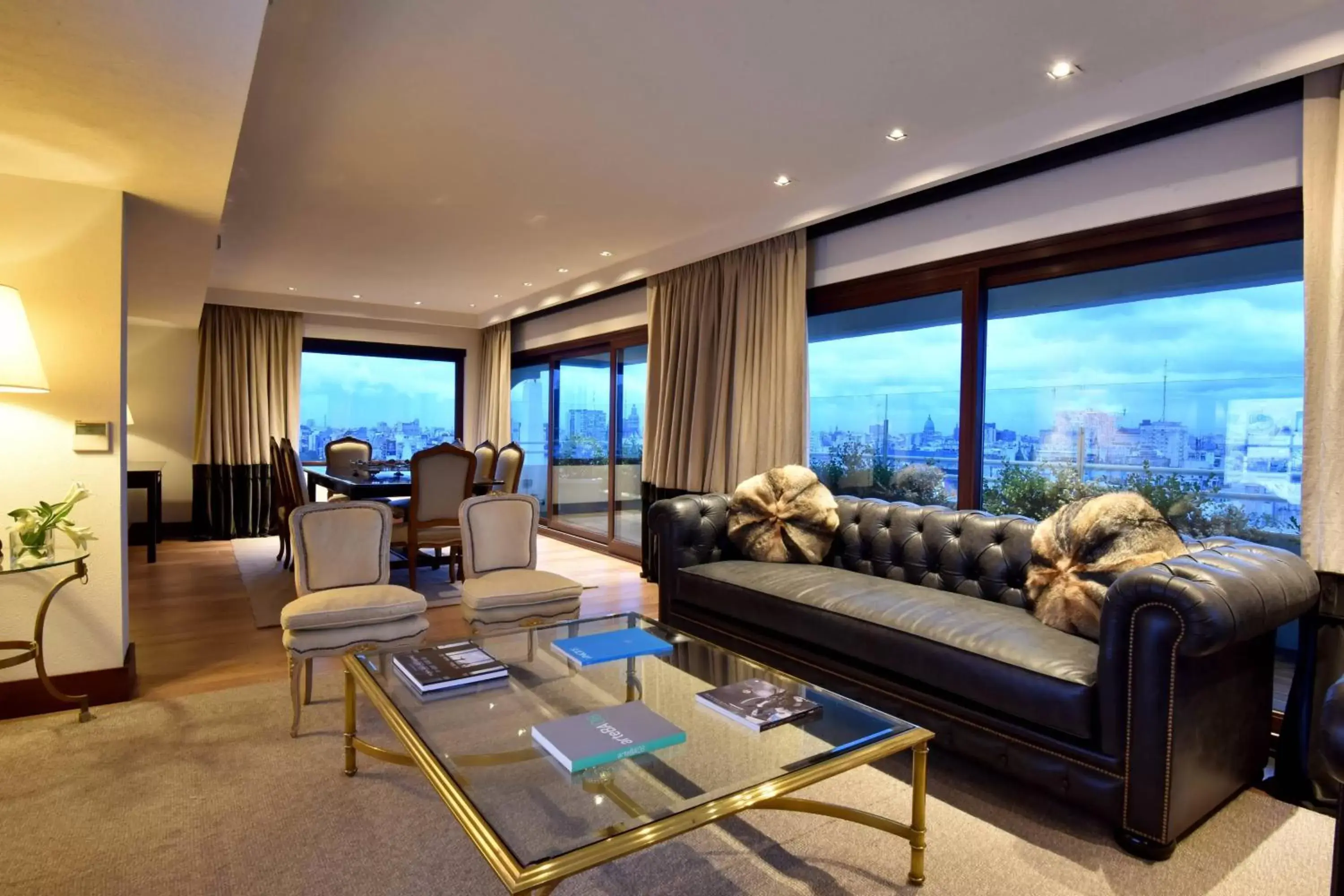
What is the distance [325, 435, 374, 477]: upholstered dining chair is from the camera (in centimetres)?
660

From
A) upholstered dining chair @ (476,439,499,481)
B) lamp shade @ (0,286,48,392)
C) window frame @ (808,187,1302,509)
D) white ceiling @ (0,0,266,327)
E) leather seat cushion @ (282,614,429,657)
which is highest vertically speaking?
white ceiling @ (0,0,266,327)

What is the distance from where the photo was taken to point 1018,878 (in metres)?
1.83

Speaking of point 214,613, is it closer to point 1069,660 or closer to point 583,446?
point 583,446

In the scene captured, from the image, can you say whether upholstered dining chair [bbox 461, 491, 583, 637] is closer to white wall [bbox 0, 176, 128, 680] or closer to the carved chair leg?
the carved chair leg

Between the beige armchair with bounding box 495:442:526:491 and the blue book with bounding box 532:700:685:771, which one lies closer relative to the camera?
the blue book with bounding box 532:700:685:771

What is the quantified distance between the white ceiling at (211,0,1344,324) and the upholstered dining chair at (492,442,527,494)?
6.30ft

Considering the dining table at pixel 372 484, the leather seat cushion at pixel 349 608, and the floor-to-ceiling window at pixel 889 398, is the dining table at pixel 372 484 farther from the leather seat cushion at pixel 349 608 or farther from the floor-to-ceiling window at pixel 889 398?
the floor-to-ceiling window at pixel 889 398

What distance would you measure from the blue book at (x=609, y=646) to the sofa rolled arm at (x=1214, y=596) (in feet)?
4.31

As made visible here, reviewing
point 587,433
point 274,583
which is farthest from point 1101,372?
point 274,583

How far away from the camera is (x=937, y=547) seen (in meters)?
3.11

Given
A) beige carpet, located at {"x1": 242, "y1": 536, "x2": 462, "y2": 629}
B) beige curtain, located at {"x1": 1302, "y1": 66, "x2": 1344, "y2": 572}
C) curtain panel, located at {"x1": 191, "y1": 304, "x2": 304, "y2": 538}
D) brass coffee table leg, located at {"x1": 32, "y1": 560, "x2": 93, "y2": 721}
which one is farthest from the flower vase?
curtain panel, located at {"x1": 191, "y1": 304, "x2": 304, "y2": 538}

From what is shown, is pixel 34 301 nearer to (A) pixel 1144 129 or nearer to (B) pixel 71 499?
(B) pixel 71 499

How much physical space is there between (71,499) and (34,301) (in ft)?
2.76

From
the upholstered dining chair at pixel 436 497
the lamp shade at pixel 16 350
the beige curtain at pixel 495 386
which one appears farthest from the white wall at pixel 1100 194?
the beige curtain at pixel 495 386
